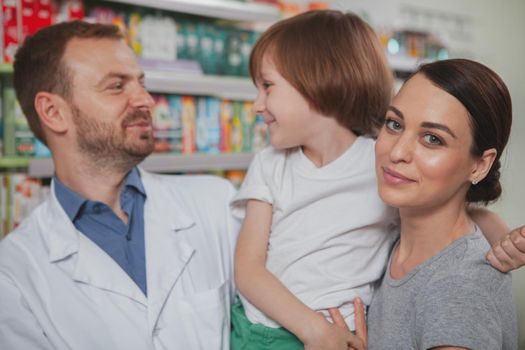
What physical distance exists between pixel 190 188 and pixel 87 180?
0.34m

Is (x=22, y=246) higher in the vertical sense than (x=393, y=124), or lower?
lower

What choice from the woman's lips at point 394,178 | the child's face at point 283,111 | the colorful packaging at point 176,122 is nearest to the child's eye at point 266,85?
the child's face at point 283,111

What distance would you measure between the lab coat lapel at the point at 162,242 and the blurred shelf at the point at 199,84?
1031 mm

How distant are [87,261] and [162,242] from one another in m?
0.22

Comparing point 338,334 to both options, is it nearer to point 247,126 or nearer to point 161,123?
point 161,123

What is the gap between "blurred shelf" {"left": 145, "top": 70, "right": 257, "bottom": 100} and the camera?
2.69m

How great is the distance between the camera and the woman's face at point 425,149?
1.01 m

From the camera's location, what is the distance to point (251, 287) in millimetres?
1280

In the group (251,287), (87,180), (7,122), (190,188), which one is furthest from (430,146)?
(7,122)

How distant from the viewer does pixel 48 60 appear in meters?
1.73

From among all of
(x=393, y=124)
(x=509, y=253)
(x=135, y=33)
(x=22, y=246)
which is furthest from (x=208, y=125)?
(x=509, y=253)

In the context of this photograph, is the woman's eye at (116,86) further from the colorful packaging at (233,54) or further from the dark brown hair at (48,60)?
the colorful packaging at (233,54)

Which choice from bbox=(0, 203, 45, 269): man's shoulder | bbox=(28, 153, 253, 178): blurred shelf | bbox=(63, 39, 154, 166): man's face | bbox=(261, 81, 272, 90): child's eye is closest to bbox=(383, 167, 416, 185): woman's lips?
bbox=(261, 81, 272, 90): child's eye

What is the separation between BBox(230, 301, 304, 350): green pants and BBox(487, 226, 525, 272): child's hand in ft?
1.68
